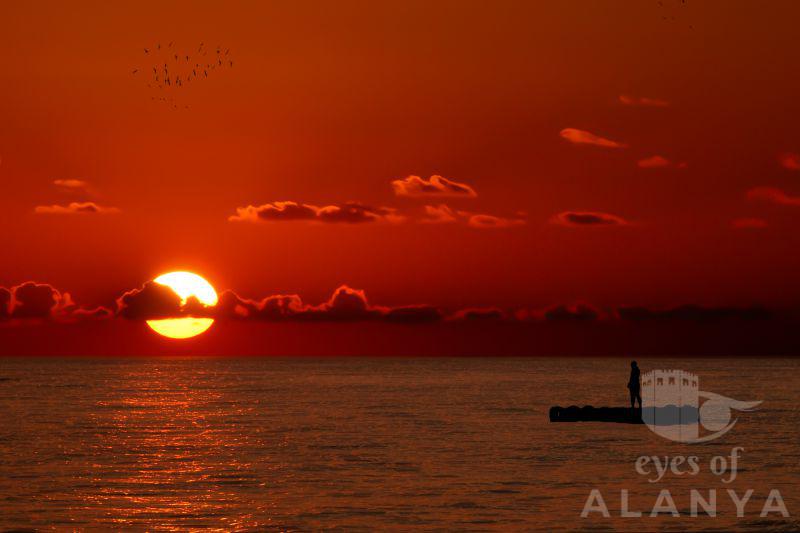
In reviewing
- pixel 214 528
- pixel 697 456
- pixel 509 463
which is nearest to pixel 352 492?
pixel 214 528

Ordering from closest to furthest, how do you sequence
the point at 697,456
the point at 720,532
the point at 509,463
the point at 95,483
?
1. the point at 720,532
2. the point at 95,483
3. the point at 509,463
4. the point at 697,456

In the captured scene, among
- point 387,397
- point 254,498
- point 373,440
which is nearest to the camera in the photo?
point 254,498

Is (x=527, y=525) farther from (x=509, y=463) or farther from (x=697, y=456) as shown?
(x=697, y=456)

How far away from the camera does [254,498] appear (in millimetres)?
40156

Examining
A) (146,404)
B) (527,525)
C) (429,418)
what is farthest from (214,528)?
(146,404)

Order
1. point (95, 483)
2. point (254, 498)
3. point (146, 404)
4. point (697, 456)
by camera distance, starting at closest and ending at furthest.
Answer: point (254, 498), point (95, 483), point (697, 456), point (146, 404)

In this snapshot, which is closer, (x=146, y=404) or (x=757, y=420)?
(x=757, y=420)

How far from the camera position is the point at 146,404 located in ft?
357

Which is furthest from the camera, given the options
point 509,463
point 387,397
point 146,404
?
point 387,397

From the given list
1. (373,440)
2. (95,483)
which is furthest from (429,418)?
(95,483)

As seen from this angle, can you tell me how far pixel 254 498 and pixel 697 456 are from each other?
24.8 meters

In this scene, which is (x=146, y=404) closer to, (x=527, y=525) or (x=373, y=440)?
(x=373, y=440)

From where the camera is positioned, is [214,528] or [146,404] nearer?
[214,528]

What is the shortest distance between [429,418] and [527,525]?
161 feet
